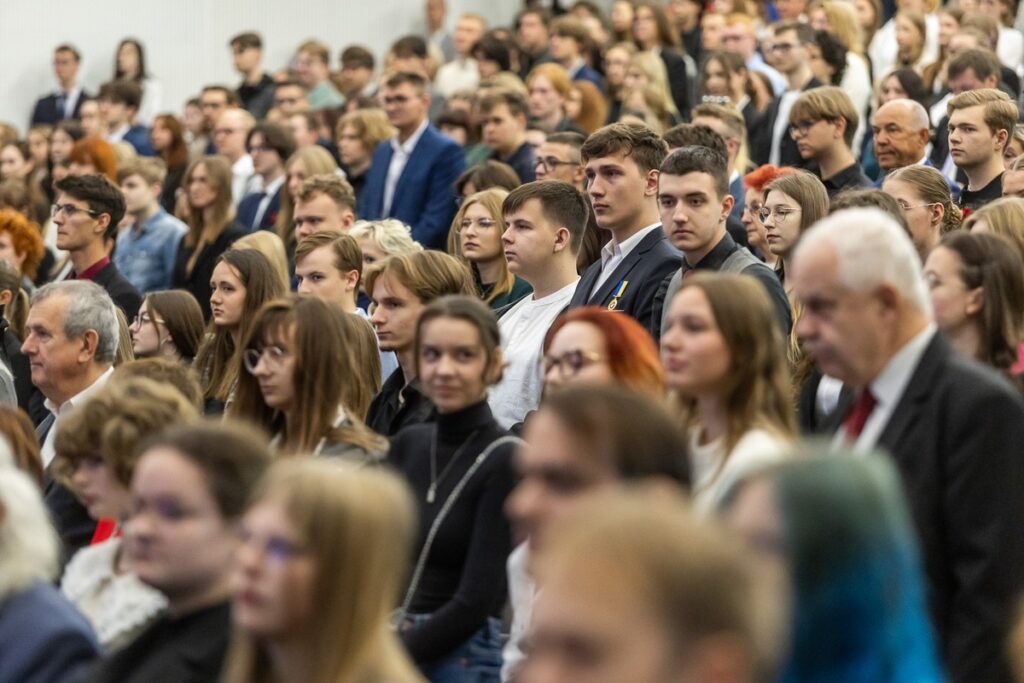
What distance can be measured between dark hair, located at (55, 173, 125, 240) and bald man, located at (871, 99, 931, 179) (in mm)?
3415

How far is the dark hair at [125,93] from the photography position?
13102mm

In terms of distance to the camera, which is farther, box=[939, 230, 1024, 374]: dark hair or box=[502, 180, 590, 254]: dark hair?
box=[502, 180, 590, 254]: dark hair

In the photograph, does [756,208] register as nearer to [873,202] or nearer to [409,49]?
[873,202]

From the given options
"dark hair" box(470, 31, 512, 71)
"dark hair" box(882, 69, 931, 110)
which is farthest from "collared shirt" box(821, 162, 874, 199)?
"dark hair" box(470, 31, 512, 71)

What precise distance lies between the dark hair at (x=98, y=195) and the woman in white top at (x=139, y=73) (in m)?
7.29

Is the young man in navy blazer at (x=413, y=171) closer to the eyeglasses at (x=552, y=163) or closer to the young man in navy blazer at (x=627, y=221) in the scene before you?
the eyeglasses at (x=552, y=163)

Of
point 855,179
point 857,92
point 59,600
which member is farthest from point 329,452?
point 857,92

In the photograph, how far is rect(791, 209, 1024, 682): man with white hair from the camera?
3045 mm

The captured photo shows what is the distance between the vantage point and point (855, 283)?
304 centimetres

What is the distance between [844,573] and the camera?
6.76 feet

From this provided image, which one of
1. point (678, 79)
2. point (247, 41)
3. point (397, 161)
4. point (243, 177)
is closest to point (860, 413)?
point (397, 161)

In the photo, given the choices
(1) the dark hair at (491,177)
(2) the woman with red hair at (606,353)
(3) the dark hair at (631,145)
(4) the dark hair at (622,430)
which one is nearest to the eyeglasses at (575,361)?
(2) the woman with red hair at (606,353)

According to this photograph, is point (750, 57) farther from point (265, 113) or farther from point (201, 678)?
point (201, 678)

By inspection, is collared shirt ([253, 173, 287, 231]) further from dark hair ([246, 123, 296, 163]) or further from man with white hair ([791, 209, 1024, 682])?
man with white hair ([791, 209, 1024, 682])
